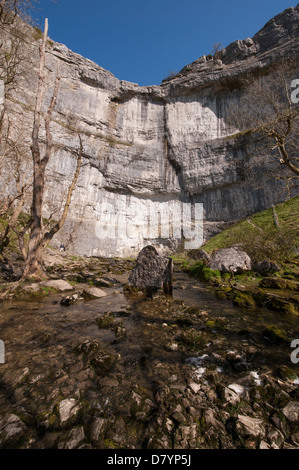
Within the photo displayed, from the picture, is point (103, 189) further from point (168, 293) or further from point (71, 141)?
point (168, 293)

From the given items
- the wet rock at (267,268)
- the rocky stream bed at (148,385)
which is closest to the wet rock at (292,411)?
the rocky stream bed at (148,385)

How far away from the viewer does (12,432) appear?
5.27 ft

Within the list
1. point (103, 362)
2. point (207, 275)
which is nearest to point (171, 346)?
point (103, 362)

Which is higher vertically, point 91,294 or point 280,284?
point 280,284

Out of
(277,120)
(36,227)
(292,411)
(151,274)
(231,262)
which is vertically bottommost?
(292,411)

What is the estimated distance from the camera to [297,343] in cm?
329

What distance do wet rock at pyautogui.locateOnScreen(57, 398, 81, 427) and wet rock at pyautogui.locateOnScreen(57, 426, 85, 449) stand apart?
0.13 metres

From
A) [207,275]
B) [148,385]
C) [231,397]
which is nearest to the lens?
[231,397]

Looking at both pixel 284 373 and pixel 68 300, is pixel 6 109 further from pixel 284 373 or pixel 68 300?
pixel 284 373

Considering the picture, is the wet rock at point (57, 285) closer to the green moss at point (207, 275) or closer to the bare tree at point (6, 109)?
the bare tree at point (6, 109)

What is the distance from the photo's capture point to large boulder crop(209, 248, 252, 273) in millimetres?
11016

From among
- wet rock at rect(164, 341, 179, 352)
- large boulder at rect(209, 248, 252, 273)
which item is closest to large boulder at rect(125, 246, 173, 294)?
wet rock at rect(164, 341, 179, 352)

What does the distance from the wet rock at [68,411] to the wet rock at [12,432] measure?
273mm

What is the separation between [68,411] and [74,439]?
323 mm
